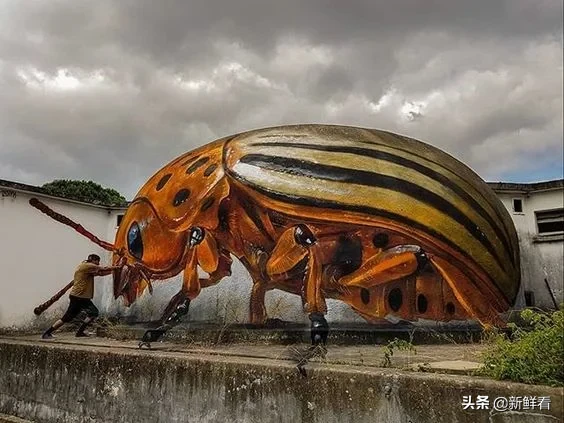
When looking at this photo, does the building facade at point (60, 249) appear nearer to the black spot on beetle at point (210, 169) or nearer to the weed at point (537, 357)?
the black spot on beetle at point (210, 169)

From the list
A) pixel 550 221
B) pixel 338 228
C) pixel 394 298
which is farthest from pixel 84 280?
pixel 550 221

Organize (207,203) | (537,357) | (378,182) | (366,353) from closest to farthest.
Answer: (537,357)
(366,353)
(378,182)
(207,203)

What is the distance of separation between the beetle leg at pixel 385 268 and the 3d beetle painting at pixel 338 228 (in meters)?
0.01

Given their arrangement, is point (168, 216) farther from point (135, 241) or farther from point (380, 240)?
point (380, 240)

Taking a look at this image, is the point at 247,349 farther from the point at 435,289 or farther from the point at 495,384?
the point at 495,384

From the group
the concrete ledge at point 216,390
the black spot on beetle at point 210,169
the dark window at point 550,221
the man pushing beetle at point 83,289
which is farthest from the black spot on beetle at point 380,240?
the dark window at point 550,221

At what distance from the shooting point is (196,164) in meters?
8.58

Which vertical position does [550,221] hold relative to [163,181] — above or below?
below

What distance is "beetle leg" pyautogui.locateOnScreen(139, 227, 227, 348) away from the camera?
25.5 ft

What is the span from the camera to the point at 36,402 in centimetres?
721

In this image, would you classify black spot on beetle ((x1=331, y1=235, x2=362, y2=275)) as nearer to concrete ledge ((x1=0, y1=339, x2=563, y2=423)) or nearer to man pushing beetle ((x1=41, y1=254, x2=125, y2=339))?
concrete ledge ((x1=0, y1=339, x2=563, y2=423))

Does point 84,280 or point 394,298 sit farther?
point 84,280

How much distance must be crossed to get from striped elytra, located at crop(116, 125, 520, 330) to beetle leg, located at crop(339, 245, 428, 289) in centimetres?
1

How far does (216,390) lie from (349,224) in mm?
2873
